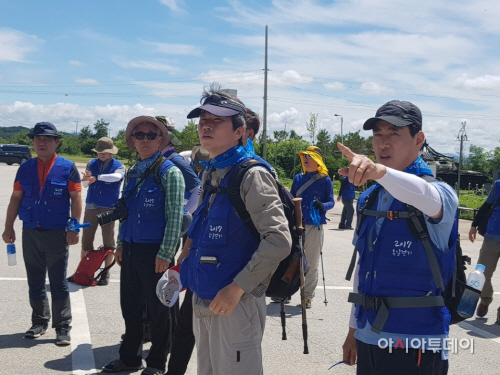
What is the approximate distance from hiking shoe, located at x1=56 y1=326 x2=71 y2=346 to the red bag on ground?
1904 millimetres

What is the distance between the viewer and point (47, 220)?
19.2 ft

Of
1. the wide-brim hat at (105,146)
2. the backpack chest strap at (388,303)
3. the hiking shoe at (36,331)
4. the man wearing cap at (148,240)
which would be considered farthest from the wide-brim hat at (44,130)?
the backpack chest strap at (388,303)

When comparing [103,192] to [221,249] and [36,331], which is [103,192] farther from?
[221,249]

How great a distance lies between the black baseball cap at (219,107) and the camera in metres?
3.38

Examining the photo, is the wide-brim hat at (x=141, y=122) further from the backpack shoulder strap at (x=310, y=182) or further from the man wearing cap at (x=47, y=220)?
the backpack shoulder strap at (x=310, y=182)

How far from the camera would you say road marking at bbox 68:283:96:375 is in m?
5.12

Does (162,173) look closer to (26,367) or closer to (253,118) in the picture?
(253,118)

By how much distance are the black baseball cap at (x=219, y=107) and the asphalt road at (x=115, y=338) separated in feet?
8.95

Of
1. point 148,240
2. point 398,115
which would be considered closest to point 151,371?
point 148,240

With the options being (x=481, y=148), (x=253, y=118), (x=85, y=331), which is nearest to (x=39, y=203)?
(x=85, y=331)

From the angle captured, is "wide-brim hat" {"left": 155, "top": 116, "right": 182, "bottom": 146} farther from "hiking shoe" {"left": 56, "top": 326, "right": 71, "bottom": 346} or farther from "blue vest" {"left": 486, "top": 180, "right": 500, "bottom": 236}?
"blue vest" {"left": 486, "top": 180, "right": 500, "bottom": 236}

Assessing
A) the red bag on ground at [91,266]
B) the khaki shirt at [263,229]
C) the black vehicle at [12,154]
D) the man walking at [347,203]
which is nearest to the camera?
the khaki shirt at [263,229]

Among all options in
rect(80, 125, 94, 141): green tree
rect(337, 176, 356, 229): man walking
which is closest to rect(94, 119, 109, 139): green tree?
rect(80, 125, 94, 141): green tree

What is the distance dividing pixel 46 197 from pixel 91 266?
2228 millimetres
